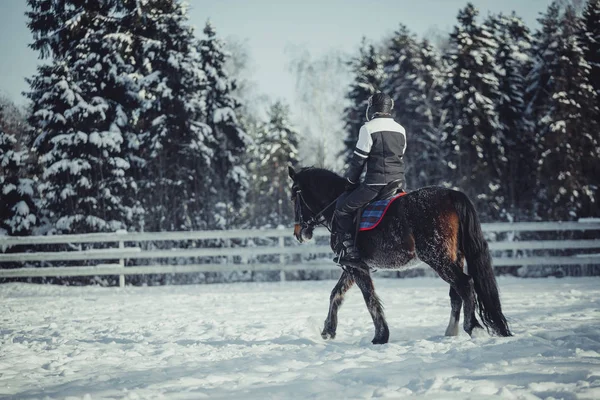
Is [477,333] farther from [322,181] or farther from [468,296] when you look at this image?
[322,181]

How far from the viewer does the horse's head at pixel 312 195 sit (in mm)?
5824

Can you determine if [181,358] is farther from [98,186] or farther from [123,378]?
[98,186]

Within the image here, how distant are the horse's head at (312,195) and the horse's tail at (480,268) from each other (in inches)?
61.8

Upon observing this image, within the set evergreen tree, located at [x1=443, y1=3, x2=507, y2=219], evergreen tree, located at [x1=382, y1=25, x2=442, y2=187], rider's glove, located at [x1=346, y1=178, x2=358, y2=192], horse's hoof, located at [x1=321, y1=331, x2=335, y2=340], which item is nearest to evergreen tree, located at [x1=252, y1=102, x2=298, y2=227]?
evergreen tree, located at [x1=382, y1=25, x2=442, y2=187]

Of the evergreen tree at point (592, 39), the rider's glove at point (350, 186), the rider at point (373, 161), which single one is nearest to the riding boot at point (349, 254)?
the rider at point (373, 161)

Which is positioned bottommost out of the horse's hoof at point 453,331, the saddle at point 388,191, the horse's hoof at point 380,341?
the horse's hoof at point 380,341

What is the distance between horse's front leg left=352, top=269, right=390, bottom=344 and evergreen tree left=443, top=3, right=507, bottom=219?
18.8m

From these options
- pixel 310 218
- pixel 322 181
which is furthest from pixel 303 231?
pixel 322 181

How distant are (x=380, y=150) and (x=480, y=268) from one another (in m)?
1.66

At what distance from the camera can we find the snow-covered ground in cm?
336

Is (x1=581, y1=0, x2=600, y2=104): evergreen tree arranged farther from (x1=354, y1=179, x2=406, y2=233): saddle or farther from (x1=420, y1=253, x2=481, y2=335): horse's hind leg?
(x1=420, y1=253, x2=481, y2=335): horse's hind leg

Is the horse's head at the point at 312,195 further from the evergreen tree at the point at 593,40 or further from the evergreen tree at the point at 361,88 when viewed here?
the evergreen tree at the point at 361,88

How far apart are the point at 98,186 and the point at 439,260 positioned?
13781 mm

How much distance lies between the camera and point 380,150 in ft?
16.9
